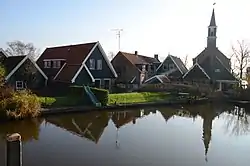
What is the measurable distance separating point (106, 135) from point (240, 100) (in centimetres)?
1903

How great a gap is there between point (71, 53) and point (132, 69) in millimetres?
10456

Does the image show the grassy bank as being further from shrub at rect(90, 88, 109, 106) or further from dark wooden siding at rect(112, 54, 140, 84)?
dark wooden siding at rect(112, 54, 140, 84)

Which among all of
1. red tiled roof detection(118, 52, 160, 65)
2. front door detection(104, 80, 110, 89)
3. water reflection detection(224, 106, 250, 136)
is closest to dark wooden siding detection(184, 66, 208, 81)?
red tiled roof detection(118, 52, 160, 65)

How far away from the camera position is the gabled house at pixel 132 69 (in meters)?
38.1

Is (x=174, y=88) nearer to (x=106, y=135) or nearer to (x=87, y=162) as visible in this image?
(x=106, y=135)

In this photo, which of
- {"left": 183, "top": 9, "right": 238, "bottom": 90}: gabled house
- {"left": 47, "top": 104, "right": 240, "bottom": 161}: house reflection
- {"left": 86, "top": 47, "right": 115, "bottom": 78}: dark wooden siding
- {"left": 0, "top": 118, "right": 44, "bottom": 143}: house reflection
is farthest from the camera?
{"left": 183, "top": 9, "right": 238, "bottom": 90}: gabled house

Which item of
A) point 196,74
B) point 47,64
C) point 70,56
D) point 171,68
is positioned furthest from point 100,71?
point 171,68

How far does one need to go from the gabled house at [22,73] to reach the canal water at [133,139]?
743cm

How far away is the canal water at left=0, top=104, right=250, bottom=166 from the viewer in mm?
11133

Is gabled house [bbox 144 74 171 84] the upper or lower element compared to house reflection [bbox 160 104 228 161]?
upper

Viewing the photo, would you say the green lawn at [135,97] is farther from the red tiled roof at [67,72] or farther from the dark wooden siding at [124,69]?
the dark wooden siding at [124,69]

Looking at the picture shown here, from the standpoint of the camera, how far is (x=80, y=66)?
89.2 ft

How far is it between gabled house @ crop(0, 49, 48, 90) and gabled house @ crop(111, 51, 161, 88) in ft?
41.0

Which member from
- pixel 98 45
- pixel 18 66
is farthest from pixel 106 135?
pixel 98 45
